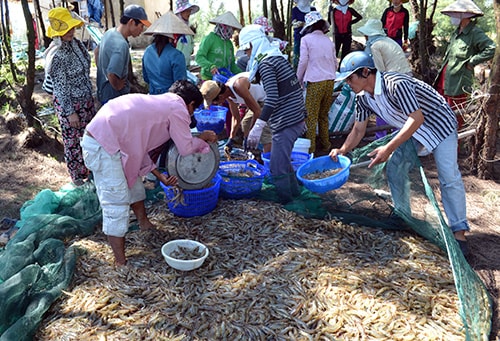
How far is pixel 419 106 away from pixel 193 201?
6.65 ft

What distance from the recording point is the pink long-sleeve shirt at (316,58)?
5.55m

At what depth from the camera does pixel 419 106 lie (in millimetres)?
3301

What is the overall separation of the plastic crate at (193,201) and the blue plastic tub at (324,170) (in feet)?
2.62

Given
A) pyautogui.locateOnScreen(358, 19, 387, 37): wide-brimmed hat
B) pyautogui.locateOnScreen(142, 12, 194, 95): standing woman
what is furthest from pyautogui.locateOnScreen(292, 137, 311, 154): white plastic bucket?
pyautogui.locateOnScreen(358, 19, 387, 37): wide-brimmed hat

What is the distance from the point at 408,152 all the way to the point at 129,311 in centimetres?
242

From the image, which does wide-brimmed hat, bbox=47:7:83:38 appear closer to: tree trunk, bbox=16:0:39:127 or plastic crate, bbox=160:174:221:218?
tree trunk, bbox=16:0:39:127

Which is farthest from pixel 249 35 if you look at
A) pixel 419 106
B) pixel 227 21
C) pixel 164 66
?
pixel 227 21

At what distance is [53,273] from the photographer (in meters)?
3.15

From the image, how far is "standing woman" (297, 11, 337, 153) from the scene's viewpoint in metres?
5.54

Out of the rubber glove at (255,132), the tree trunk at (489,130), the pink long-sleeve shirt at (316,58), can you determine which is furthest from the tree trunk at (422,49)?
the rubber glove at (255,132)

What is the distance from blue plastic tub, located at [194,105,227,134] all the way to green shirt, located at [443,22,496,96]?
303 cm

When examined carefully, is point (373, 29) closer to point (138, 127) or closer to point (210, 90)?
point (210, 90)

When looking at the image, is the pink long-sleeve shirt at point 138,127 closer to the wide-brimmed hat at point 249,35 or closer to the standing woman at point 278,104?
the standing woman at point 278,104

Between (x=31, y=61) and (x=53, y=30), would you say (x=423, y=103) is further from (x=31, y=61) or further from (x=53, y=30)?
(x=31, y=61)
